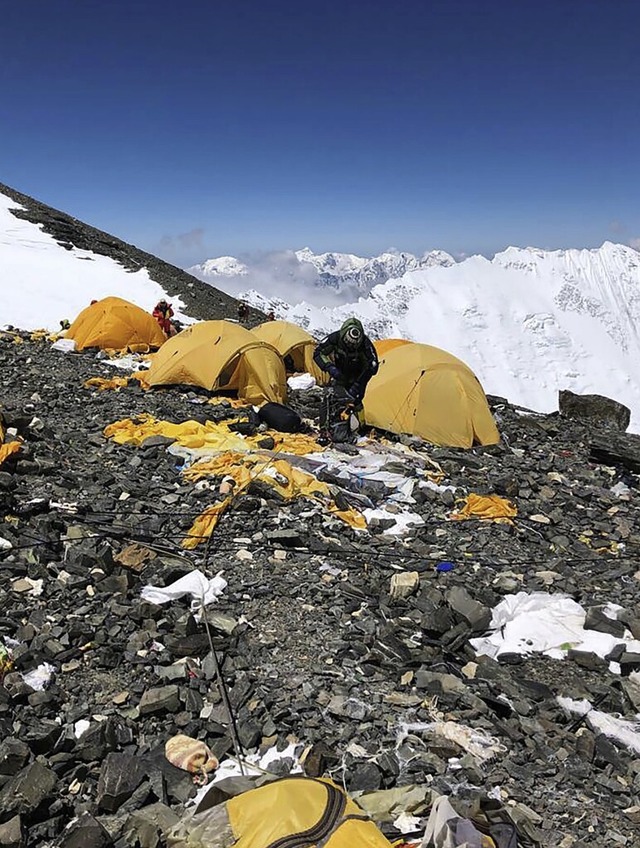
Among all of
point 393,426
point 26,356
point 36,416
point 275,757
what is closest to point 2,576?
point 275,757

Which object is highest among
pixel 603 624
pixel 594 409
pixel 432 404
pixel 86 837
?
pixel 594 409

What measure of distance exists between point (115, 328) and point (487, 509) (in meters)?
15.4

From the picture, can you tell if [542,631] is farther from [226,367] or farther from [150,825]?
[226,367]

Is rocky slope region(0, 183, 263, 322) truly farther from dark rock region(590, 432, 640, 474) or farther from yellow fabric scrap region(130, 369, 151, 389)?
dark rock region(590, 432, 640, 474)

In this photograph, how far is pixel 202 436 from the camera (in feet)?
36.4

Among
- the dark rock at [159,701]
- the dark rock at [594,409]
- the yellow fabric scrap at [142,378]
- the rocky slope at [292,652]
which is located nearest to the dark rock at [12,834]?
the rocky slope at [292,652]

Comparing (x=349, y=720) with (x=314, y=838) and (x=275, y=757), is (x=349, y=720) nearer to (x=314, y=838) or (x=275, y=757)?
(x=275, y=757)

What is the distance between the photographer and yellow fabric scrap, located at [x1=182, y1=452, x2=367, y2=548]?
337 inches

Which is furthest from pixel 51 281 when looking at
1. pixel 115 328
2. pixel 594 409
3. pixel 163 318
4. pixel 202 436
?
pixel 594 409

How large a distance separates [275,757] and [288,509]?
433cm

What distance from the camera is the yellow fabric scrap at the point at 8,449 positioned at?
863cm

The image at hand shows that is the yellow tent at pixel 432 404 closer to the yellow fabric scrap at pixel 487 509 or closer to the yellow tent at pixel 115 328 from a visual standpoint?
the yellow fabric scrap at pixel 487 509

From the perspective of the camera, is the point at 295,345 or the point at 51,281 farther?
the point at 51,281

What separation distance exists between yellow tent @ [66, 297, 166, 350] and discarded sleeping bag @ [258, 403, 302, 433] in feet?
32.1
